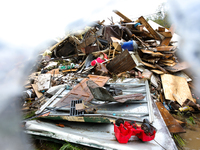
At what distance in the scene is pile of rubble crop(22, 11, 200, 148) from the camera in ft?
10.7

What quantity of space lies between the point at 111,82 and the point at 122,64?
1143 mm

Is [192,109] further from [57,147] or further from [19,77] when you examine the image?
[19,77]

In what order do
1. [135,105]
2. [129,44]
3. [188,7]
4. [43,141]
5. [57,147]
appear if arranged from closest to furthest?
[188,7], [57,147], [43,141], [135,105], [129,44]

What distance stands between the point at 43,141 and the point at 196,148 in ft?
13.9

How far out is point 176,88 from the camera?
5.75 meters

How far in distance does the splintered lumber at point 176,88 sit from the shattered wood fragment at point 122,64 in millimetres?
1902

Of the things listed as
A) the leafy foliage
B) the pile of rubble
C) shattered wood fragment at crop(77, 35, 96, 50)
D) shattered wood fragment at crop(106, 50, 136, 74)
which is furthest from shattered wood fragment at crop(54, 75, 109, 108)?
shattered wood fragment at crop(77, 35, 96, 50)

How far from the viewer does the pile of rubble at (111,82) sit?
3.27m

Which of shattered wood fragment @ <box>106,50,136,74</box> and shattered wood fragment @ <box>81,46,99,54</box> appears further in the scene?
shattered wood fragment @ <box>81,46,99,54</box>

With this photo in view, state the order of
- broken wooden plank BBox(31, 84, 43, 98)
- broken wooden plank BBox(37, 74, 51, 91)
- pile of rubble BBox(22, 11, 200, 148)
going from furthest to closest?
1. broken wooden plank BBox(37, 74, 51, 91)
2. broken wooden plank BBox(31, 84, 43, 98)
3. pile of rubble BBox(22, 11, 200, 148)

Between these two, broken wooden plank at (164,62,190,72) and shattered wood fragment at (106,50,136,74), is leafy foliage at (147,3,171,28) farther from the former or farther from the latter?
broken wooden plank at (164,62,190,72)

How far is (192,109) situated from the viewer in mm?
5223

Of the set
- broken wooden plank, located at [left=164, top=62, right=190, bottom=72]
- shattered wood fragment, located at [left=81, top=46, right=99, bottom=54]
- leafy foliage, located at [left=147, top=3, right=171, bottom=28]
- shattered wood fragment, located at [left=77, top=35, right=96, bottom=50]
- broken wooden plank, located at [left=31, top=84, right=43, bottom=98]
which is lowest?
broken wooden plank, located at [left=31, top=84, right=43, bottom=98]

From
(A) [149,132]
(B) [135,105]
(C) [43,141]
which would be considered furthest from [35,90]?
(A) [149,132]
